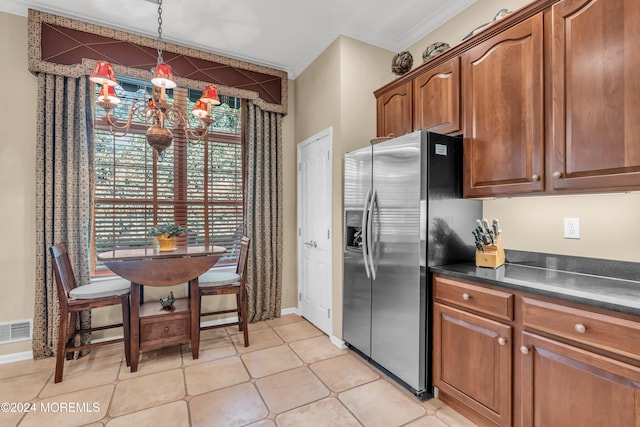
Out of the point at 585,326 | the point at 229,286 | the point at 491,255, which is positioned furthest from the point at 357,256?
the point at 585,326

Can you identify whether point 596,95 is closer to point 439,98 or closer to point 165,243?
point 439,98

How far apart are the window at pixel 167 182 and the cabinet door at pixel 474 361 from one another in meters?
2.29

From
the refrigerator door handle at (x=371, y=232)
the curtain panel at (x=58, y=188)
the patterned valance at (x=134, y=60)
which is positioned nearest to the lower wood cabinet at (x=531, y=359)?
A: the refrigerator door handle at (x=371, y=232)

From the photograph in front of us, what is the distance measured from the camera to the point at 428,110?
2.24 m

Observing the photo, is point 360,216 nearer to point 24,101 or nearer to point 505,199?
point 505,199

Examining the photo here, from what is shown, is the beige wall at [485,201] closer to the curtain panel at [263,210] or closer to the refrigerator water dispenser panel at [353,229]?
the refrigerator water dispenser panel at [353,229]

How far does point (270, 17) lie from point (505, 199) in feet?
7.78

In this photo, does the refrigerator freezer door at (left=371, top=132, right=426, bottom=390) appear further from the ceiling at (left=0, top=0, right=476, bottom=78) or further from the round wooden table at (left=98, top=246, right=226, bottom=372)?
the round wooden table at (left=98, top=246, right=226, bottom=372)

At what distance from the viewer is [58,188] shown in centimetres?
250

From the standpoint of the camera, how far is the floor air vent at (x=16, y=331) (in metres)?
2.42

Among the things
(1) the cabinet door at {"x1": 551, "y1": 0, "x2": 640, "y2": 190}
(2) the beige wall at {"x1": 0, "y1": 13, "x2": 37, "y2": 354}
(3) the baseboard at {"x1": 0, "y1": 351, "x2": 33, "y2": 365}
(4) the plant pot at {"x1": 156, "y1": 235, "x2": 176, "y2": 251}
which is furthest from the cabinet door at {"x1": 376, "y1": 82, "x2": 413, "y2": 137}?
(3) the baseboard at {"x1": 0, "y1": 351, "x2": 33, "y2": 365}

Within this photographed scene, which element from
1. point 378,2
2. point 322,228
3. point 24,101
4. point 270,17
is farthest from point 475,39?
point 24,101

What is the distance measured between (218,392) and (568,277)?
2226 millimetres

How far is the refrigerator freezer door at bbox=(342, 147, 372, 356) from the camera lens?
235 cm
